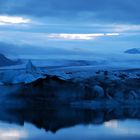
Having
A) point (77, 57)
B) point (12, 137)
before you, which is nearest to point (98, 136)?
point (12, 137)

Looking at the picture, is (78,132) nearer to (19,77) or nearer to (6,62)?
(19,77)

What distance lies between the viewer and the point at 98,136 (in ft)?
48.1

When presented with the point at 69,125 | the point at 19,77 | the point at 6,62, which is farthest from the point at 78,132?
the point at 6,62

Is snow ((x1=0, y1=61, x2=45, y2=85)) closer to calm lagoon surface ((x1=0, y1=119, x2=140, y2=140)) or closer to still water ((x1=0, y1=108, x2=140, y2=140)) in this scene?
still water ((x1=0, y1=108, x2=140, y2=140))

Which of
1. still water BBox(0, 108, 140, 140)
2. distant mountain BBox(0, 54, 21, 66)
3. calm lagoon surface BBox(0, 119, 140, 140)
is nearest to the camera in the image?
calm lagoon surface BBox(0, 119, 140, 140)

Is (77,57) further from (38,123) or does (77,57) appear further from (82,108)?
(38,123)

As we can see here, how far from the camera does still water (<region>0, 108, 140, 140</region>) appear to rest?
577 inches

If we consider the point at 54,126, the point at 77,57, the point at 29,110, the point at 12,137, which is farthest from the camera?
the point at 77,57

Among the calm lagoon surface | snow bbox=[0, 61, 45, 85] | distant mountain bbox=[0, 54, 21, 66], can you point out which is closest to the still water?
the calm lagoon surface

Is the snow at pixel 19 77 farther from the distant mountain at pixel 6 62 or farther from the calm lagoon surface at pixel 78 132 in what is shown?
the distant mountain at pixel 6 62

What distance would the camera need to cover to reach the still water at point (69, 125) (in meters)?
14.7

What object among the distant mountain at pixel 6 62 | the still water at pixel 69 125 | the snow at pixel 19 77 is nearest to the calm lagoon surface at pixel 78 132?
the still water at pixel 69 125

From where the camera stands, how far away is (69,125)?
653 inches

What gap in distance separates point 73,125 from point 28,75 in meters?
5.15
